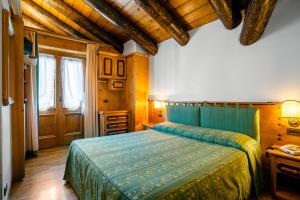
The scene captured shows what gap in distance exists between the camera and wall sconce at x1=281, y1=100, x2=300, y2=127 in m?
1.93

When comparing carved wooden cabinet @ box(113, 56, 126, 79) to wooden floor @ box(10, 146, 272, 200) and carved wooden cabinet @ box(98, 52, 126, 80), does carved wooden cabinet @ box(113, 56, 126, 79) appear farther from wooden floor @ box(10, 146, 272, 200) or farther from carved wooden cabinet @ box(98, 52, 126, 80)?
wooden floor @ box(10, 146, 272, 200)

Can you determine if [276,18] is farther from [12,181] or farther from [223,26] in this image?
[12,181]

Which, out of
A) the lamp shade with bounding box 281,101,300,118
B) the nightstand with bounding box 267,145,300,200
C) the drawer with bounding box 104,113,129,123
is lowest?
the nightstand with bounding box 267,145,300,200

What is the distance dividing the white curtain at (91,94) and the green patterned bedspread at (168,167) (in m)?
1.70

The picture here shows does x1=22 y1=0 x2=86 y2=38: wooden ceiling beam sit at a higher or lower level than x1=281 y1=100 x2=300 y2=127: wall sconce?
higher

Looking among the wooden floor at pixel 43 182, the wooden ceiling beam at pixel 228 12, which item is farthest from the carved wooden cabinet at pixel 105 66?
the wooden ceiling beam at pixel 228 12

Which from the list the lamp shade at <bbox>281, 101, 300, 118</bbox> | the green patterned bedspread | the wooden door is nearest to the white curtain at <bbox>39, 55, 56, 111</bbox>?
the wooden door

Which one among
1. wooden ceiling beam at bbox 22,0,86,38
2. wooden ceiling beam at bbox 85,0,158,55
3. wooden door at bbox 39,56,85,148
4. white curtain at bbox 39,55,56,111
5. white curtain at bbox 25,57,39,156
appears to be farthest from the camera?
wooden door at bbox 39,56,85,148

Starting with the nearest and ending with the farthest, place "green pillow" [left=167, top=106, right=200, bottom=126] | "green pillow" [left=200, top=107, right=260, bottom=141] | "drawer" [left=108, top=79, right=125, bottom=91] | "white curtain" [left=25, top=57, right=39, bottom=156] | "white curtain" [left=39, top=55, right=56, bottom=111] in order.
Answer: "green pillow" [left=200, top=107, right=260, bottom=141], "green pillow" [left=167, top=106, right=200, bottom=126], "white curtain" [left=25, top=57, right=39, bottom=156], "white curtain" [left=39, top=55, right=56, bottom=111], "drawer" [left=108, top=79, right=125, bottom=91]

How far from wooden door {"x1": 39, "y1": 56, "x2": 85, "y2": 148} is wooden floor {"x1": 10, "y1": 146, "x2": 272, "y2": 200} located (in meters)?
0.69

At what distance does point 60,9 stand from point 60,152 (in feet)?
9.85

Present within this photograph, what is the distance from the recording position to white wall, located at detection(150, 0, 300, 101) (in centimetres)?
207

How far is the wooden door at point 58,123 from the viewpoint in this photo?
152 inches

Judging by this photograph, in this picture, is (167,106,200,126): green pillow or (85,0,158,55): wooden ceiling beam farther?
(85,0,158,55): wooden ceiling beam
